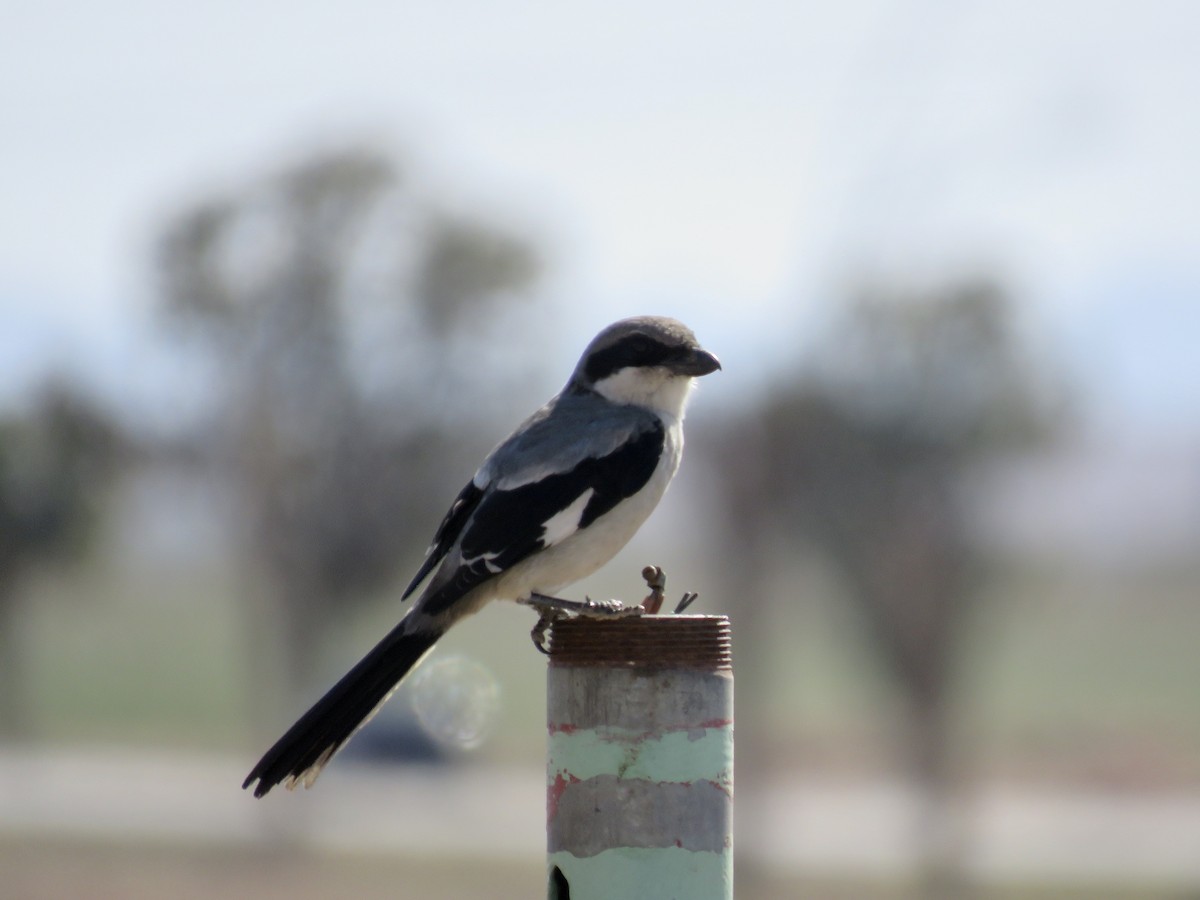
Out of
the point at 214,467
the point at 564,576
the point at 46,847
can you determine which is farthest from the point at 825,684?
the point at 564,576

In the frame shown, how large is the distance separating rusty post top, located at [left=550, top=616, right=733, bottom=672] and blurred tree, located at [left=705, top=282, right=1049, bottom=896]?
15305 mm

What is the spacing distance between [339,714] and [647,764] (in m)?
1.35

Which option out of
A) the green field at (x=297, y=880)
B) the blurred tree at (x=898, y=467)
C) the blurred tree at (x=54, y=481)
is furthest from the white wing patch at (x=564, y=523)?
the blurred tree at (x=54, y=481)

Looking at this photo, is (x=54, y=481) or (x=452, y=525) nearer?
(x=452, y=525)

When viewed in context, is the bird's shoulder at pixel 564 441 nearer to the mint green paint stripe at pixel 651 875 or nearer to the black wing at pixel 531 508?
the black wing at pixel 531 508

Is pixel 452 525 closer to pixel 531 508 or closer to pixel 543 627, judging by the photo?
pixel 531 508

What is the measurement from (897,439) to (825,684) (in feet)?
110

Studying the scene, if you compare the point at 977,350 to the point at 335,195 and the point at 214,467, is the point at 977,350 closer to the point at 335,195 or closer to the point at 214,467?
the point at 335,195

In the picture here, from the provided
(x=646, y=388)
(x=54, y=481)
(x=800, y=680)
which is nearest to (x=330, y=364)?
(x=54, y=481)

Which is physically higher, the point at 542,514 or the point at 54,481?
the point at 54,481

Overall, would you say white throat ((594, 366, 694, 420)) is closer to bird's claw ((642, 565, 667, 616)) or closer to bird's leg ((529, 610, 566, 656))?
bird's leg ((529, 610, 566, 656))

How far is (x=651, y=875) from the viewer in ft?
13.2

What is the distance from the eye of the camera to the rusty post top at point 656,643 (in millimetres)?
4074

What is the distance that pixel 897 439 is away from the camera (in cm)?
1973
